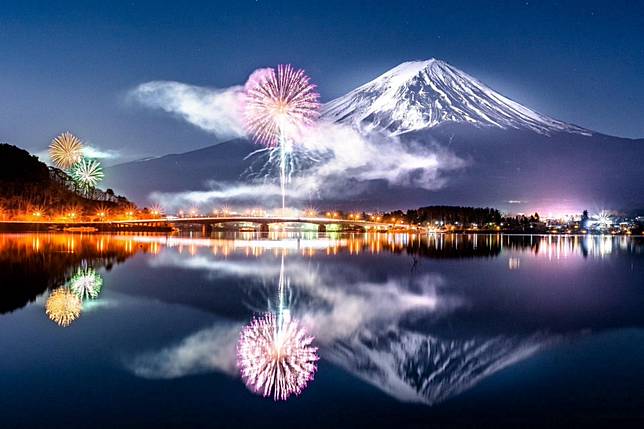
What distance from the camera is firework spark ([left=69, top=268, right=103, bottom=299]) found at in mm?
16312

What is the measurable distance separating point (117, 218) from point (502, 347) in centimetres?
10783

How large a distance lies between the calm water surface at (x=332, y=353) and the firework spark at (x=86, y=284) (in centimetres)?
7

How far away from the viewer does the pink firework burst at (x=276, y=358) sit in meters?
7.95

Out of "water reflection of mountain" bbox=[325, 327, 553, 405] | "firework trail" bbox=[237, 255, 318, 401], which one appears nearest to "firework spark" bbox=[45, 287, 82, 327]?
"firework trail" bbox=[237, 255, 318, 401]

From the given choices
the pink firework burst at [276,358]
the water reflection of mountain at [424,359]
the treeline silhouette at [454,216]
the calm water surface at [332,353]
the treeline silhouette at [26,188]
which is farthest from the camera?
the treeline silhouette at [454,216]

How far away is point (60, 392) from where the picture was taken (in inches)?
298

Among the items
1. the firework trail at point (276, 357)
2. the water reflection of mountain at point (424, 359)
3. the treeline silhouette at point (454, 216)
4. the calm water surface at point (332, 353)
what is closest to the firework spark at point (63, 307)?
the calm water surface at point (332, 353)

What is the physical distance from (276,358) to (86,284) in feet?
36.1

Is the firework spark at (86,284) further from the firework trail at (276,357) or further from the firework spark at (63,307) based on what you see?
the firework trail at (276,357)

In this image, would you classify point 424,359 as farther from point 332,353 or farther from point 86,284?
point 86,284

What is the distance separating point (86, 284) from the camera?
1842cm

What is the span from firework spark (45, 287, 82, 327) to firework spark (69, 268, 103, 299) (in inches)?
10.9

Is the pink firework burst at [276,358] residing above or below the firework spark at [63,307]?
below

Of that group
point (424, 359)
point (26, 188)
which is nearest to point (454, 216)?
point (26, 188)
